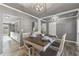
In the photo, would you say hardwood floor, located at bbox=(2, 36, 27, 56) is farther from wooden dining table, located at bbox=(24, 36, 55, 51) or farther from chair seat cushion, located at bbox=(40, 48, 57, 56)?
chair seat cushion, located at bbox=(40, 48, 57, 56)

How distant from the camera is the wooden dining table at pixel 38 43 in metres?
2.11

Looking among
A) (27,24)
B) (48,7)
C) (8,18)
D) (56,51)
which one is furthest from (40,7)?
(56,51)

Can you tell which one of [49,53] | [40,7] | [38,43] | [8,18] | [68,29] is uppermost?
[40,7]

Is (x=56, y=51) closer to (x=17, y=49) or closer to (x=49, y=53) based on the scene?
(x=49, y=53)

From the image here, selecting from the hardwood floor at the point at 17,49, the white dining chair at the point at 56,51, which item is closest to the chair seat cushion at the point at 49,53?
the white dining chair at the point at 56,51

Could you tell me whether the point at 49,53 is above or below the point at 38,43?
below

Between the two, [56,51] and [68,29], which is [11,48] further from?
[68,29]

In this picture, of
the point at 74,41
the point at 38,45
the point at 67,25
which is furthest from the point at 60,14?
the point at 38,45

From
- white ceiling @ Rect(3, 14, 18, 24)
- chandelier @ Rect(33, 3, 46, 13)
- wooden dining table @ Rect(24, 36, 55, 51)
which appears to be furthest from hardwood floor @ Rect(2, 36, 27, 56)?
chandelier @ Rect(33, 3, 46, 13)

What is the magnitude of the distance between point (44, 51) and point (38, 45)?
16cm

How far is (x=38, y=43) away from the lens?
2.11 m

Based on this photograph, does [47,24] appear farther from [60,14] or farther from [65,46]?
[65,46]

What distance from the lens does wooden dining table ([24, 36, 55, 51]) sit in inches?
83.2

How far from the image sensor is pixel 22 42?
214 cm
